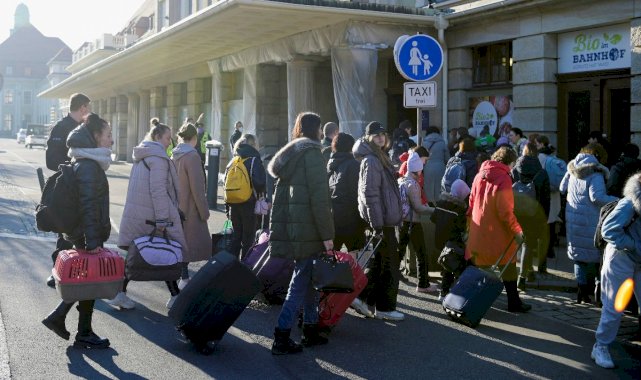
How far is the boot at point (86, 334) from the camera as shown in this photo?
6.51 meters

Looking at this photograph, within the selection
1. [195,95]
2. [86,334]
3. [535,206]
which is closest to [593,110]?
[535,206]

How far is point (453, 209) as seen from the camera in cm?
873

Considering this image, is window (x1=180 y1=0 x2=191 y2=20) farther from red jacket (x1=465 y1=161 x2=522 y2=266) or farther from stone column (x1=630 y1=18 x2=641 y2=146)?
red jacket (x1=465 y1=161 x2=522 y2=266)

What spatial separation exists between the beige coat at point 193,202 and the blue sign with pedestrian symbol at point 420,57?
11.9ft

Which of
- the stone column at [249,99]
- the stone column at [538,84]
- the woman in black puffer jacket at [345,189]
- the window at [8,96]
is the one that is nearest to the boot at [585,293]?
the woman in black puffer jacket at [345,189]

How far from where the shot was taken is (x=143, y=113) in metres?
38.1

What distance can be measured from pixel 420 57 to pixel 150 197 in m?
Answer: 4.80

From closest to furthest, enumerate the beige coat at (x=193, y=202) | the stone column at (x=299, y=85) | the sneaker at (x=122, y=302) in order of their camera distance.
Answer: the sneaker at (x=122, y=302) → the beige coat at (x=193, y=202) → the stone column at (x=299, y=85)

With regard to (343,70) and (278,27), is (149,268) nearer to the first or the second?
(343,70)

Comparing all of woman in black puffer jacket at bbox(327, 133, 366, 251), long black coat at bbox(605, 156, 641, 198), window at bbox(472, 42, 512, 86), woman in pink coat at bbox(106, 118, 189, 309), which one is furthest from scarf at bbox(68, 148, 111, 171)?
window at bbox(472, 42, 512, 86)

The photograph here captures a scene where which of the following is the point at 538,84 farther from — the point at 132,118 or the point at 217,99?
the point at 132,118

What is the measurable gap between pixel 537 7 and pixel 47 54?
421 feet

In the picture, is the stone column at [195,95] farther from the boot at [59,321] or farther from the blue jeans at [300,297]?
the blue jeans at [300,297]

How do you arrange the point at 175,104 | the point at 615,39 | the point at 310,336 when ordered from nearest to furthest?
the point at 310,336 < the point at 615,39 < the point at 175,104
